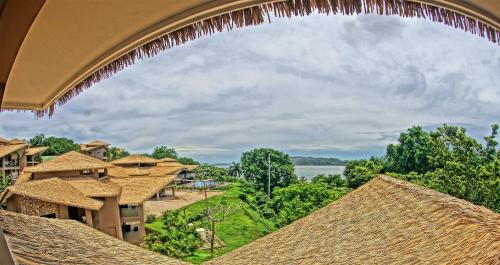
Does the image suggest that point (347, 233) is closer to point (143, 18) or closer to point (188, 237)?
point (143, 18)

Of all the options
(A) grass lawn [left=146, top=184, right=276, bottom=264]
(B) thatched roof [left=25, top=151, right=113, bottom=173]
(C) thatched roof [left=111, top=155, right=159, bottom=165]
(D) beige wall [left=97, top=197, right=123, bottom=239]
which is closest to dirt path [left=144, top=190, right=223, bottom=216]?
(A) grass lawn [left=146, top=184, right=276, bottom=264]

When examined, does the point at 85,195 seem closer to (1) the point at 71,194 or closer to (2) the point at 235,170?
(1) the point at 71,194

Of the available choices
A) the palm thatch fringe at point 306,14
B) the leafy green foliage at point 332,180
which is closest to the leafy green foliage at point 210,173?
the leafy green foliage at point 332,180

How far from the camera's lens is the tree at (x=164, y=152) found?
22.8m

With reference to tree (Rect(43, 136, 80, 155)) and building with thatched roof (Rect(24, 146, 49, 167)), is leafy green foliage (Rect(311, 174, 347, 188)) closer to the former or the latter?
building with thatched roof (Rect(24, 146, 49, 167))

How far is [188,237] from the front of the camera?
10492 millimetres

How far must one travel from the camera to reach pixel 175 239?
1002cm

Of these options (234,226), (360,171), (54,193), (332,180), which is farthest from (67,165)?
(332,180)

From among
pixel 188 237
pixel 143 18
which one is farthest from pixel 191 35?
pixel 188 237

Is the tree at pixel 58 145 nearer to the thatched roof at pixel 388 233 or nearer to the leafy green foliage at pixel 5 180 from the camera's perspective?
the leafy green foliage at pixel 5 180

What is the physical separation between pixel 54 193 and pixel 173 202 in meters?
6.28

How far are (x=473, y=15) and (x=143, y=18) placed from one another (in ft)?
2.92

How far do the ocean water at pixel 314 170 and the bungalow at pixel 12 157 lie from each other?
437 inches

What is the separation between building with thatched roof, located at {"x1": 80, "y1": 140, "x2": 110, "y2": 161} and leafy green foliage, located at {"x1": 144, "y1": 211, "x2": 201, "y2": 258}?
7.97 meters
